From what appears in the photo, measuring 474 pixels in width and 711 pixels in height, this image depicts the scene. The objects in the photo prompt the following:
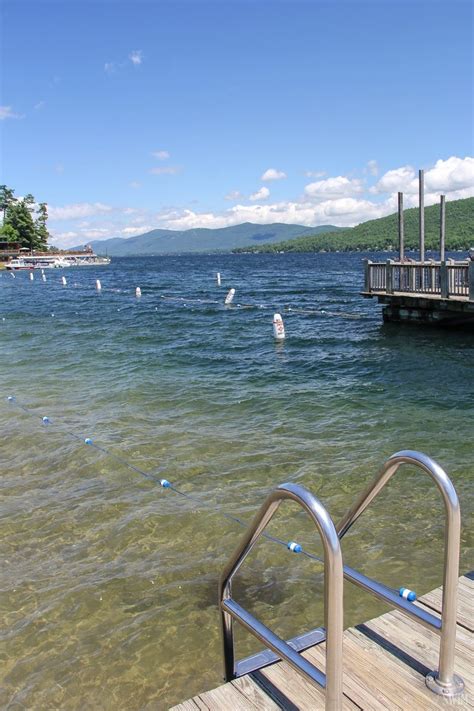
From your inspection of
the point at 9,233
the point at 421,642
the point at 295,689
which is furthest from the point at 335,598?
the point at 9,233

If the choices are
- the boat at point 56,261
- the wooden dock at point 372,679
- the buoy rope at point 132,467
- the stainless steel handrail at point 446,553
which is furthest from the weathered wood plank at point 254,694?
the boat at point 56,261

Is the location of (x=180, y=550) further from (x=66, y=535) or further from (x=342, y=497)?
(x=342, y=497)

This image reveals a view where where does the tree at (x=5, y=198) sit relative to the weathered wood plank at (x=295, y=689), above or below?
above

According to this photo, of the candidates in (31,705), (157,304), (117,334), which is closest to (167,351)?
(117,334)

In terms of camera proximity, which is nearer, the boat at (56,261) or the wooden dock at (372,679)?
the wooden dock at (372,679)

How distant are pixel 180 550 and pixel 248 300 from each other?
108ft

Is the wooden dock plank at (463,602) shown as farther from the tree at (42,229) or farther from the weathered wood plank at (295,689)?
the tree at (42,229)

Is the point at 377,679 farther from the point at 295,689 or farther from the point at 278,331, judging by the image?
the point at 278,331

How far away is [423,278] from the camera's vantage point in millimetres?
20047

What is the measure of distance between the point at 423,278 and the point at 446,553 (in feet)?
61.0

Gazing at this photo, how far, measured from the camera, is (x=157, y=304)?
36.9m

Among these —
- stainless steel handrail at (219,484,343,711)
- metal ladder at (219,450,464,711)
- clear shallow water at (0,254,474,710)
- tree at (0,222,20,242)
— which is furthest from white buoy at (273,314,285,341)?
tree at (0,222,20,242)

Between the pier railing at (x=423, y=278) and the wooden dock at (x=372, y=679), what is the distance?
15.7 m

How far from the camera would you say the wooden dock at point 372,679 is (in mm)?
2826
